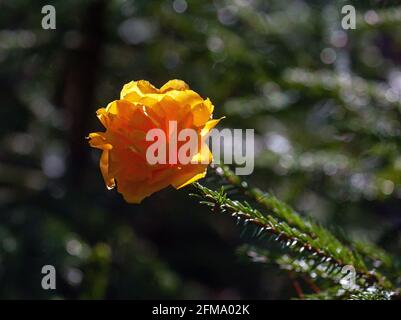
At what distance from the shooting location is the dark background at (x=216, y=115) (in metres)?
1.12

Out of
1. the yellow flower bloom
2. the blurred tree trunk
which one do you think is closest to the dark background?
the blurred tree trunk

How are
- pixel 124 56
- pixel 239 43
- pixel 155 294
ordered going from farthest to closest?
pixel 124 56, pixel 239 43, pixel 155 294

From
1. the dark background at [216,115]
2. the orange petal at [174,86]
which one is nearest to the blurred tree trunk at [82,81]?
the dark background at [216,115]

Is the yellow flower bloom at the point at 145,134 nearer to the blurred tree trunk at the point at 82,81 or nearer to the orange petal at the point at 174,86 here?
the orange petal at the point at 174,86

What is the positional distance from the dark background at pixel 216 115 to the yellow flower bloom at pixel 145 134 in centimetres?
32

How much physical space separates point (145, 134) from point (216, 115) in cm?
81

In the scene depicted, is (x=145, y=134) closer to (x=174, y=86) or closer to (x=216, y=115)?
(x=174, y=86)

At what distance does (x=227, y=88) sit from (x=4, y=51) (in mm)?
492

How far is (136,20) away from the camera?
1.47m

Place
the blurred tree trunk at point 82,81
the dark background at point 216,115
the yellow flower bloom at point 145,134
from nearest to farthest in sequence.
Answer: the yellow flower bloom at point 145,134 → the dark background at point 216,115 → the blurred tree trunk at point 82,81

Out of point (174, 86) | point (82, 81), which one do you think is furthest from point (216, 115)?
point (174, 86)

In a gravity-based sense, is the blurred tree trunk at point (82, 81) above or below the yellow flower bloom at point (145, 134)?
above
